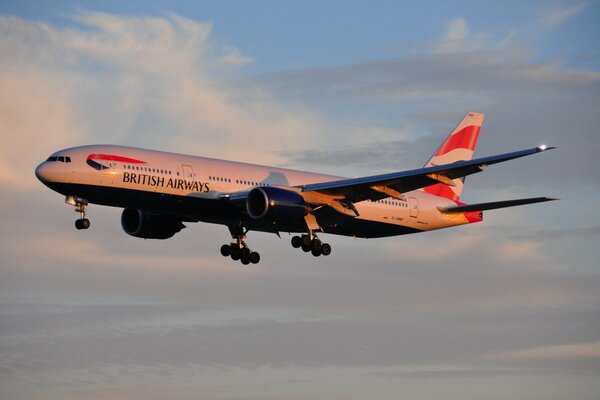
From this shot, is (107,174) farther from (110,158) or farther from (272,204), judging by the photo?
(272,204)

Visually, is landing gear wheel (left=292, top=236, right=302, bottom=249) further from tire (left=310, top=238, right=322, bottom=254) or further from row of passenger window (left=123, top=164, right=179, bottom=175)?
row of passenger window (left=123, top=164, right=179, bottom=175)

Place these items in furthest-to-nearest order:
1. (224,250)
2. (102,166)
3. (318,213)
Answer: (224,250), (318,213), (102,166)

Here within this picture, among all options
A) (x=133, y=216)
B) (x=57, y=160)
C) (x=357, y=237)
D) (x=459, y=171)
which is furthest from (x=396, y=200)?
(x=57, y=160)

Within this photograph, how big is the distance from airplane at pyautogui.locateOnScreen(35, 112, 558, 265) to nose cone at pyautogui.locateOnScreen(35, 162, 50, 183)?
6 centimetres

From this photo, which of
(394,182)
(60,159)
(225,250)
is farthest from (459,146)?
(60,159)

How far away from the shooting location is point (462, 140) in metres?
80.5

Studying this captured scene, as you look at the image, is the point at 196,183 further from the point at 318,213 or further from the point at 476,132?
the point at 476,132

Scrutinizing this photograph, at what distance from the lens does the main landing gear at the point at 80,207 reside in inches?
2424

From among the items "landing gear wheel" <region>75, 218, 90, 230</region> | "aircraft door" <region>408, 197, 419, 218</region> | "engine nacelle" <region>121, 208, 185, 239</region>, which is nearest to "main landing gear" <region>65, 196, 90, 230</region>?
"landing gear wheel" <region>75, 218, 90, 230</region>

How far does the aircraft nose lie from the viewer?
60.7 metres

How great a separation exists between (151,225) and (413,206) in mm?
15090

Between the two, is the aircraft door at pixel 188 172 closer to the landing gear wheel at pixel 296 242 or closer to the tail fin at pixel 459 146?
the landing gear wheel at pixel 296 242

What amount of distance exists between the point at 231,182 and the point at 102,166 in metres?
7.15

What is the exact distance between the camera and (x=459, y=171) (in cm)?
6184
